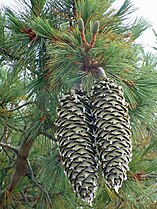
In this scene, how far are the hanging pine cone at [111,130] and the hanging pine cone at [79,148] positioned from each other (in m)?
0.02

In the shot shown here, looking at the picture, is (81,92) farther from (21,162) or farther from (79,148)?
(21,162)

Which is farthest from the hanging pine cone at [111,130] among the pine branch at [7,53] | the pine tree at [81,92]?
the pine branch at [7,53]

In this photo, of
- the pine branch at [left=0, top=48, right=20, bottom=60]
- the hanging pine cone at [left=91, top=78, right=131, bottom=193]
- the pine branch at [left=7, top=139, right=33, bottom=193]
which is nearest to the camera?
the hanging pine cone at [left=91, top=78, right=131, bottom=193]

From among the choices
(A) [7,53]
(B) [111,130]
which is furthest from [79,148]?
(A) [7,53]

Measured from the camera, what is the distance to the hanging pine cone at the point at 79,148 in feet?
2.85

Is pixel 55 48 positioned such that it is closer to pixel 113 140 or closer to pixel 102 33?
pixel 102 33

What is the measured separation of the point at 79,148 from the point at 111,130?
0.07 meters

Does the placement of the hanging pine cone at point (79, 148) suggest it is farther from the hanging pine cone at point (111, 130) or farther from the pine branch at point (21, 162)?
the pine branch at point (21, 162)

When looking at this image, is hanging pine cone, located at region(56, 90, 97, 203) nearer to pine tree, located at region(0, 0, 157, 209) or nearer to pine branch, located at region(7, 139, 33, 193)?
pine tree, located at region(0, 0, 157, 209)

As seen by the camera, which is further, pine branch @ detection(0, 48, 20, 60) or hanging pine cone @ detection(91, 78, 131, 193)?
pine branch @ detection(0, 48, 20, 60)

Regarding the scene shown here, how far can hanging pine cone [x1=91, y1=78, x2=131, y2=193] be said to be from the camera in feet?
2.84

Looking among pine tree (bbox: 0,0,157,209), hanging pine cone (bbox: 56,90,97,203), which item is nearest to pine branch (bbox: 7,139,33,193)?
pine tree (bbox: 0,0,157,209)

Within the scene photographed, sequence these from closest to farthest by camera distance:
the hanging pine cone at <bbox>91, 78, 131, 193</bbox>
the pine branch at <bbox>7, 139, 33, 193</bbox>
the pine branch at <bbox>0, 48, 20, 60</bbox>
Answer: the hanging pine cone at <bbox>91, 78, 131, 193</bbox>, the pine branch at <bbox>0, 48, 20, 60</bbox>, the pine branch at <bbox>7, 139, 33, 193</bbox>

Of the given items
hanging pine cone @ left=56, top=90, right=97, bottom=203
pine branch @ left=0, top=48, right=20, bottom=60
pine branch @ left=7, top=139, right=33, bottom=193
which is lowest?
hanging pine cone @ left=56, top=90, right=97, bottom=203
